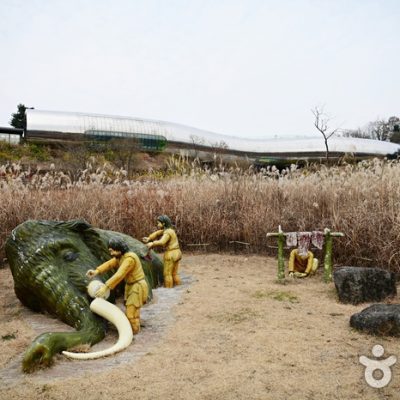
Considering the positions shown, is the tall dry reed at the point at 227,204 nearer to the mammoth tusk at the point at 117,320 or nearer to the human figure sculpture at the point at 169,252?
the human figure sculpture at the point at 169,252

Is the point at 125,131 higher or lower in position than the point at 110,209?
higher

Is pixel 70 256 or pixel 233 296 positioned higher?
pixel 70 256

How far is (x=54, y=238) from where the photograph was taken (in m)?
4.06

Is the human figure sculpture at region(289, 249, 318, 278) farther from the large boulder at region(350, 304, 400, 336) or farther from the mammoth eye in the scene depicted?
the mammoth eye

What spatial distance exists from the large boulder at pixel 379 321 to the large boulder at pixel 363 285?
779 millimetres

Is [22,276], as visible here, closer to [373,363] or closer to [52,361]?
[52,361]

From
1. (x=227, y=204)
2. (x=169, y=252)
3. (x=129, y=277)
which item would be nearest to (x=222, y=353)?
(x=129, y=277)

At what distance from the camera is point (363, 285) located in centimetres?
446

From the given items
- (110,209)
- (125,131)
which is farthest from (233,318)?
(125,131)

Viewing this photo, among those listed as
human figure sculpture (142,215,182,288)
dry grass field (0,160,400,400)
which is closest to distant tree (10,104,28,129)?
dry grass field (0,160,400,400)

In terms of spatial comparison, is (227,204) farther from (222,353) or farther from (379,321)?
(222,353)

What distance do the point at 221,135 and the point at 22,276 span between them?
34.0m

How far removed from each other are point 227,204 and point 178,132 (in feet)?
88.9

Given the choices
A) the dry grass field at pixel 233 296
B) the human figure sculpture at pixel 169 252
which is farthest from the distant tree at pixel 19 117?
the human figure sculpture at pixel 169 252
